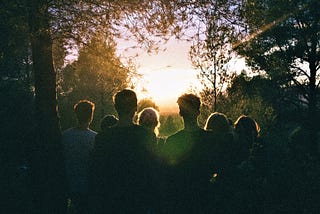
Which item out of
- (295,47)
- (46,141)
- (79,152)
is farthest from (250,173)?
(295,47)

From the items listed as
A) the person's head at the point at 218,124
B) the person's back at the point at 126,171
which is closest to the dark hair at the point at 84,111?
the person's back at the point at 126,171

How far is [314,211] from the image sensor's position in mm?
8547

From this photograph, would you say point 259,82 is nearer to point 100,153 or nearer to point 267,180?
point 267,180

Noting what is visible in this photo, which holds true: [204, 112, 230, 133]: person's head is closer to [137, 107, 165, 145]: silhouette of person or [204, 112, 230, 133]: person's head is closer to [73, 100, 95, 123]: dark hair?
[137, 107, 165, 145]: silhouette of person

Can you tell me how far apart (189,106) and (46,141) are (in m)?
3.42

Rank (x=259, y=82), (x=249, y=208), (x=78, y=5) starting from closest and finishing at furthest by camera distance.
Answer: (x=78, y=5) → (x=249, y=208) → (x=259, y=82)

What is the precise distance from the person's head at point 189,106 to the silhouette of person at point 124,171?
30.7 inches

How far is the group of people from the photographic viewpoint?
3.60 metres

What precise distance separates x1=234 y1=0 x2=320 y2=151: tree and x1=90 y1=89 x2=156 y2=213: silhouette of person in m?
17.0

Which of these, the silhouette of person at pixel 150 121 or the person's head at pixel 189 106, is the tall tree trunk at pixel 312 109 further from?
the person's head at pixel 189 106

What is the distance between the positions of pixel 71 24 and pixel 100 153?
4159 mm

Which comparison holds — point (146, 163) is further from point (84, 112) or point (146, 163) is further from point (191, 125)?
point (84, 112)

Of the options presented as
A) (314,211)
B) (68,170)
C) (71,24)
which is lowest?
(314,211)

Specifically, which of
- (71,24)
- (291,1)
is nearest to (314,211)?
(71,24)
